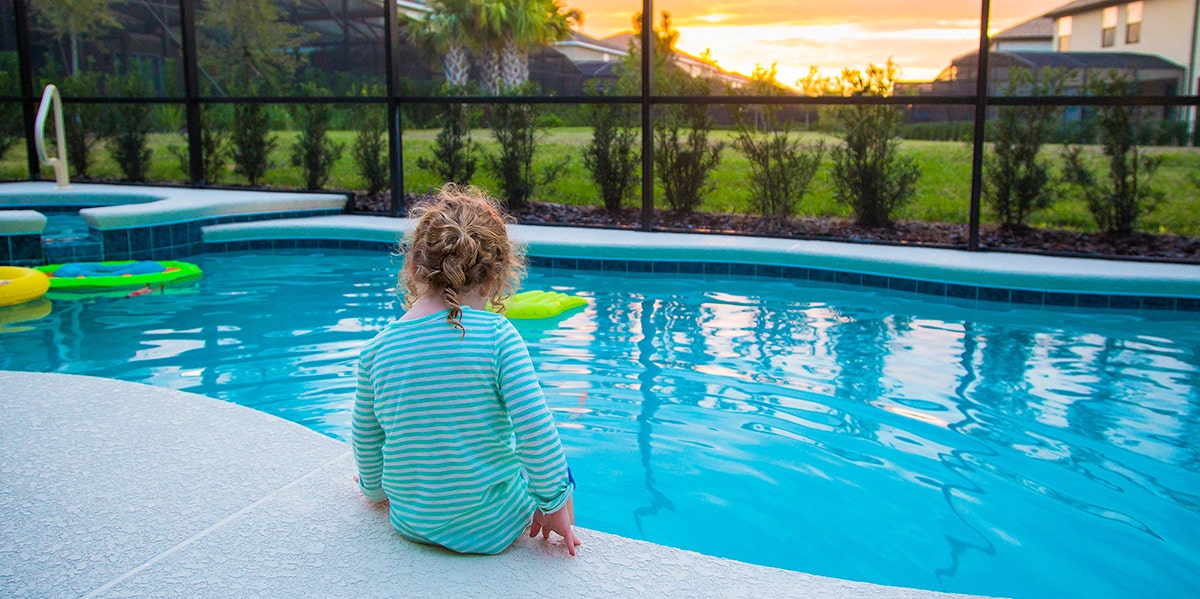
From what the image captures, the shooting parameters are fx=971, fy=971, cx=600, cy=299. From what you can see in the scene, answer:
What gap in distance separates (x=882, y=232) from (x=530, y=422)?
21.9 feet

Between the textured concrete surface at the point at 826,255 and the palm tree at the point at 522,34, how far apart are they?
5.89 feet

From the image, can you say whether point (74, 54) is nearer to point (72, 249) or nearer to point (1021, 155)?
point (72, 249)

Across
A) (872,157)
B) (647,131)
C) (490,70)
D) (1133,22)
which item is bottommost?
(872,157)

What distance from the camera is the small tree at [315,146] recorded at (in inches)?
389

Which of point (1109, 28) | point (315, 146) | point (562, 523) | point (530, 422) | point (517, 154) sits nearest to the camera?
point (530, 422)

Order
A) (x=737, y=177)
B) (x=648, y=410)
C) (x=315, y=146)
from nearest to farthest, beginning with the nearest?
1. (x=648, y=410)
2. (x=737, y=177)
3. (x=315, y=146)

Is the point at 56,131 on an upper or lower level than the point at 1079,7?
lower

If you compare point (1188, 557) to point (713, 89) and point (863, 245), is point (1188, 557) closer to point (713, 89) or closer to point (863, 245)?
point (863, 245)

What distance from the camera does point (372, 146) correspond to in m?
9.62

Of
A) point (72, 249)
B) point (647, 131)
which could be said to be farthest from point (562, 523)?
point (72, 249)

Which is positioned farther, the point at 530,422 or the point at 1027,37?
the point at 1027,37

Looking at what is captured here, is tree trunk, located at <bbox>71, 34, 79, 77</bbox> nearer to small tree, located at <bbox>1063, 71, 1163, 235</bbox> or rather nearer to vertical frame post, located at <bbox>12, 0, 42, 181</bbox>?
vertical frame post, located at <bbox>12, 0, 42, 181</bbox>

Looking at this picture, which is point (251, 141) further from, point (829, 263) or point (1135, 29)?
point (1135, 29)

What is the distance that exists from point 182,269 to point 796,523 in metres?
5.13
